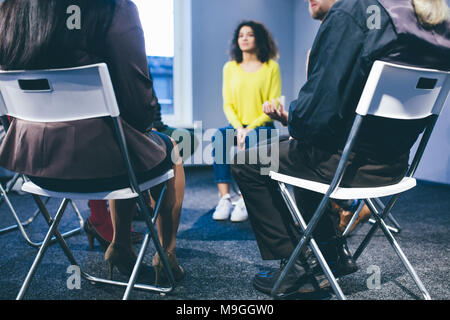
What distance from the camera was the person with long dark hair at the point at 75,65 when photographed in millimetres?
1063

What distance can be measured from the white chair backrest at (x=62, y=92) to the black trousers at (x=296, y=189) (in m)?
0.63

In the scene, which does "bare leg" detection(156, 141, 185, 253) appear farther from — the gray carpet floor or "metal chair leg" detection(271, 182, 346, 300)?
"metal chair leg" detection(271, 182, 346, 300)

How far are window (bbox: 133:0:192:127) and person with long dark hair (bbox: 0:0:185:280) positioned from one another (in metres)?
3.59

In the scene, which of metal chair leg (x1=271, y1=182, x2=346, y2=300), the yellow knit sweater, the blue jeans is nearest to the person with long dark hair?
metal chair leg (x1=271, y1=182, x2=346, y2=300)

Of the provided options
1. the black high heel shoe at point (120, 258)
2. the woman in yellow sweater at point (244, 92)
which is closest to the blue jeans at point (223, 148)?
the woman in yellow sweater at point (244, 92)

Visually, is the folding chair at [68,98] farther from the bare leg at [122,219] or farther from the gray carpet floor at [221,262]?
the gray carpet floor at [221,262]

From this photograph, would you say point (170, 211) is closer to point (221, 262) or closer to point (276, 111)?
point (221, 262)

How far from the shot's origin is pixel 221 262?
6.12 feet

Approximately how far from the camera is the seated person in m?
1.09

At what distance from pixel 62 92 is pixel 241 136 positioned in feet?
5.81
